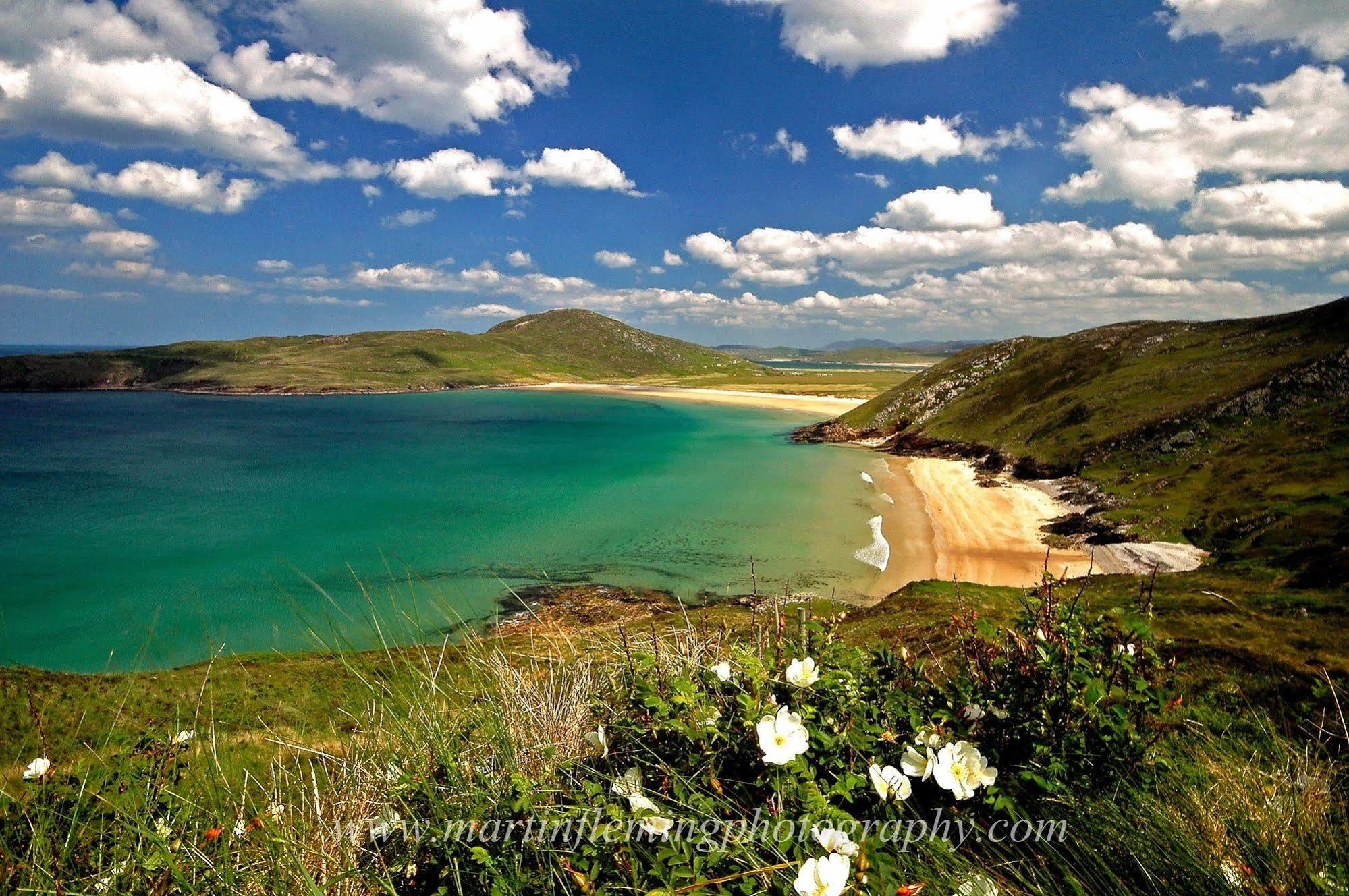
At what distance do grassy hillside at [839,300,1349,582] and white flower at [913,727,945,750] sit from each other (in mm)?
16814

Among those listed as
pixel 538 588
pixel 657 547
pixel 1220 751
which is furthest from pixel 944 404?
pixel 1220 751

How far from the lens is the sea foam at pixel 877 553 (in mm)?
28438

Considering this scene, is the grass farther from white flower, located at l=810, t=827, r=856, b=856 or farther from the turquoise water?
the turquoise water

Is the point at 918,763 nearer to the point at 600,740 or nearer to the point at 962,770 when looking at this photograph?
the point at 962,770

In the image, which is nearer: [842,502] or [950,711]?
[950,711]

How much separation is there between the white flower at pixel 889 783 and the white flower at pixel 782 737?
1.09ft

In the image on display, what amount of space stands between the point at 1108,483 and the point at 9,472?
8830 cm

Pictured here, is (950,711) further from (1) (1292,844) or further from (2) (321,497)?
(2) (321,497)

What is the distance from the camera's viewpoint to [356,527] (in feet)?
122

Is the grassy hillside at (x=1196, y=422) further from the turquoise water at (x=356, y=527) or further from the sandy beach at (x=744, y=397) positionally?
the sandy beach at (x=744, y=397)

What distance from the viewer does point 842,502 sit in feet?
134

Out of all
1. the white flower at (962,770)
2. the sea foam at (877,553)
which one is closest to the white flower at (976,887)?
the white flower at (962,770)

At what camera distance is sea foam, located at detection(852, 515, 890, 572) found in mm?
28438

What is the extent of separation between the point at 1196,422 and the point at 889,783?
46869mm
